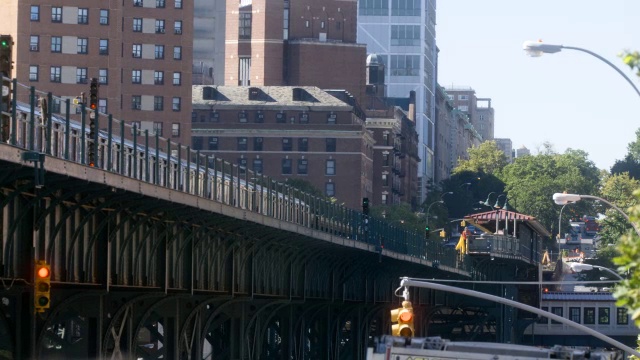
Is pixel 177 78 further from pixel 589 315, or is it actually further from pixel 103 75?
pixel 589 315

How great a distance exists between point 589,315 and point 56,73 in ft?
185

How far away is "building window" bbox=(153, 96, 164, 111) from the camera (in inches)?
6831

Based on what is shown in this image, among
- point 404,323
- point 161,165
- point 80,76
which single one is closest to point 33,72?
point 80,76

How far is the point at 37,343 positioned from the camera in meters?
44.8

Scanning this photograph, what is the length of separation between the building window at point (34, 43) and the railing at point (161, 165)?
69922mm

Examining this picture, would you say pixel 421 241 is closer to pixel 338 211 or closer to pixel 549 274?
pixel 338 211

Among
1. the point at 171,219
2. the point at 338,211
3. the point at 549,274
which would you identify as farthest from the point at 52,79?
the point at 171,219

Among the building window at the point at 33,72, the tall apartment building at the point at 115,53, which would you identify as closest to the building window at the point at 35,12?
the tall apartment building at the point at 115,53

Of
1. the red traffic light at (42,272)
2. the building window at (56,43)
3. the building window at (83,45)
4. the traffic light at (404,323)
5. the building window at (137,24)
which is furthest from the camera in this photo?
the building window at (137,24)

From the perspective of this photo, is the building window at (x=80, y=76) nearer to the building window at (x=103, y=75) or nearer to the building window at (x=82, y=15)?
the building window at (x=103, y=75)

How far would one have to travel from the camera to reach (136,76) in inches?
6786

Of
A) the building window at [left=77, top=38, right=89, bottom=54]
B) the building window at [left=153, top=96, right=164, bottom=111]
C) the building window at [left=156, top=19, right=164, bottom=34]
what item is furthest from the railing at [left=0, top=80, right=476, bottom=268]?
the building window at [left=156, top=19, right=164, bottom=34]

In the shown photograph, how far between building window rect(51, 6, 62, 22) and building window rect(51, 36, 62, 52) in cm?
159

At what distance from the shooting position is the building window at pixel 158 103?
173500 millimetres
